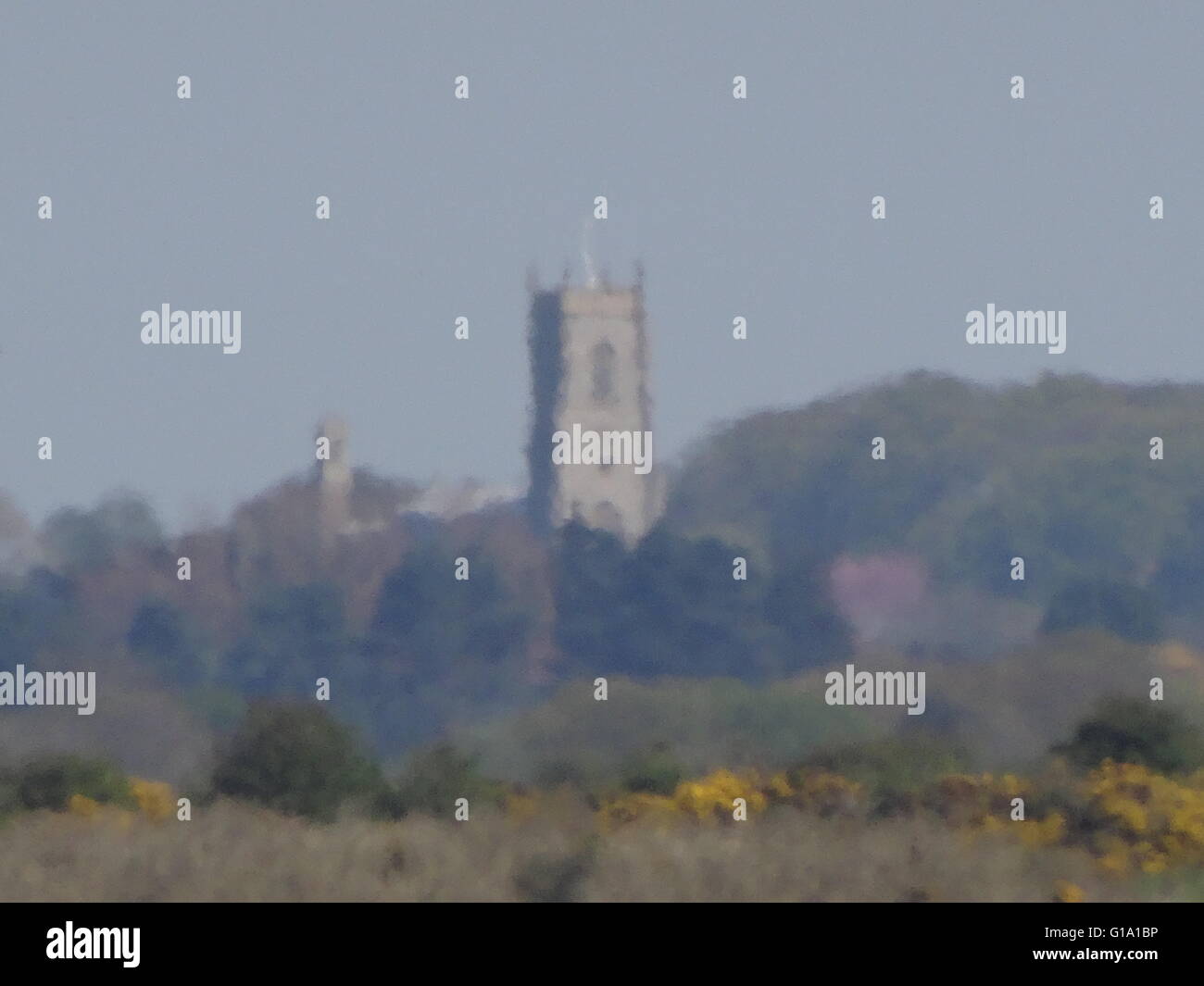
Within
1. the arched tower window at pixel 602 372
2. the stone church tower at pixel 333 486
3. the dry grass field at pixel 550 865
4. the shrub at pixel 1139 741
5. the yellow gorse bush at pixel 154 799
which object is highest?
the arched tower window at pixel 602 372

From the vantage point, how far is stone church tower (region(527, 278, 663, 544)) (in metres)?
24.8

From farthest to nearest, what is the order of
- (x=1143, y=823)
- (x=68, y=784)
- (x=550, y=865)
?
(x=68, y=784)
(x=1143, y=823)
(x=550, y=865)

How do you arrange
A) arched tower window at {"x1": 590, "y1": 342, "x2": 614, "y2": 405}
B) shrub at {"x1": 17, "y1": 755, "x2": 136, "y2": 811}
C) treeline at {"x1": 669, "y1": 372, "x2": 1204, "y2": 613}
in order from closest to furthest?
shrub at {"x1": 17, "y1": 755, "x2": 136, "y2": 811} < treeline at {"x1": 669, "y1": 372, "x2": 1204, "y2": 613} < arched tower window at {"x1": 590, "y1": 342, "x2": 614, "y2": 405}

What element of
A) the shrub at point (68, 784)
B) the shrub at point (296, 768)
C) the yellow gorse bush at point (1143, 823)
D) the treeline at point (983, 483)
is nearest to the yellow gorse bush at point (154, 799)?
the shrub at point (68, 784)

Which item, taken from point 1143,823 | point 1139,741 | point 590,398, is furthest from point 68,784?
point 590,398

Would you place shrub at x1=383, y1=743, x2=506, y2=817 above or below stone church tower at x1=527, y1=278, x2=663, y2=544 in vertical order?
below

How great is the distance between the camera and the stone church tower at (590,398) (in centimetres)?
2480

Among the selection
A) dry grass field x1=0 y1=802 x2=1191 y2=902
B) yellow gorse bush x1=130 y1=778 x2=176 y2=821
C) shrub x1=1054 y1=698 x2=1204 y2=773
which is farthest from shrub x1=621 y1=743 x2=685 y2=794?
yellow gorse bush x1=130 y1=778 x2=176 y2=821

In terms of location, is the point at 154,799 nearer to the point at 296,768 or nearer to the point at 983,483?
the point at 296,768

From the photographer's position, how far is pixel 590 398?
3238cm

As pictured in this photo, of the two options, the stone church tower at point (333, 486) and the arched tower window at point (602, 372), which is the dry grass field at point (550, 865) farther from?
the arched tower window at point (602, 372)

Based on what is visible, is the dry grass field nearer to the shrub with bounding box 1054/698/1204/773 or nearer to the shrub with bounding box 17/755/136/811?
the shrub with bounding box 17/755/136/811
